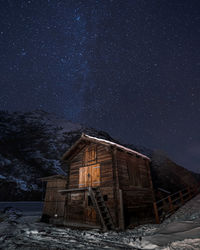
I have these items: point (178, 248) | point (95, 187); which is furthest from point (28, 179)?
point (178, 248)

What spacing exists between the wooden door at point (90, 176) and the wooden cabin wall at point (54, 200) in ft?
11.8

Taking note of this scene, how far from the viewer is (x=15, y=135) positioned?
219 feet

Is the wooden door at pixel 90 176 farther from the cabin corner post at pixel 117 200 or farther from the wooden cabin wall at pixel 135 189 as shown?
the wooden cabin wall at pixel 135 189

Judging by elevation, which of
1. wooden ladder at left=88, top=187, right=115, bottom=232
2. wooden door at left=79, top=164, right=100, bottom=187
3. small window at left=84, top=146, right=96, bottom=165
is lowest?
wooden ladder at left=88, top=187, right=115, bottom=232

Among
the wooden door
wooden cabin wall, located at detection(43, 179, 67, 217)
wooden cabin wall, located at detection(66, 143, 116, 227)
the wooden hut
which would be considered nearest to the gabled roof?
the wooden hut

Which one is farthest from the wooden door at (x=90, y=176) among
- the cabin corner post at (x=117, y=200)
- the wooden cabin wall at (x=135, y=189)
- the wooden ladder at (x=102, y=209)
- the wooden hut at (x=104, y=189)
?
the wooden cabin wall at (x=135, y=189)

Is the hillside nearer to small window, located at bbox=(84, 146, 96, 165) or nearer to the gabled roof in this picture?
the gabled roof

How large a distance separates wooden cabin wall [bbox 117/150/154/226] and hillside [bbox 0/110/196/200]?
32631 mm

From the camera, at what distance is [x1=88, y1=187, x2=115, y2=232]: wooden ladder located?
997 centimetres

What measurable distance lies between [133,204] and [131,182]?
5.16 feet

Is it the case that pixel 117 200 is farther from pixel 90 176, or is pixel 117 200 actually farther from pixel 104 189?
pixel 90 176

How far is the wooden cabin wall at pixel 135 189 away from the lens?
11280 millimetres

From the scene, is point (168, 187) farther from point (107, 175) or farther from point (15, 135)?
point (15, 135)

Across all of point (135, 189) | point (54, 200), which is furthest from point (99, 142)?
point (54, 200)
